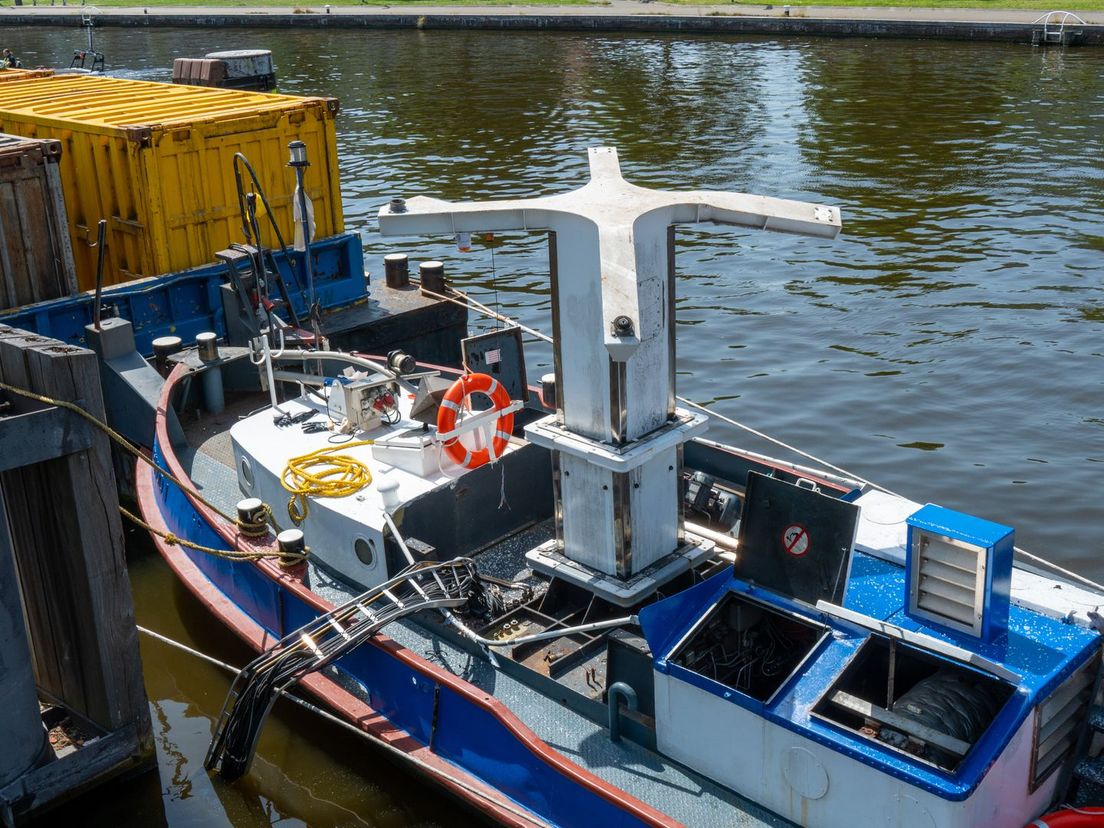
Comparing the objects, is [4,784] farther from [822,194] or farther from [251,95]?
[822,194]

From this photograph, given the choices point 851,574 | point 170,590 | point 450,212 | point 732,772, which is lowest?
point 170,590

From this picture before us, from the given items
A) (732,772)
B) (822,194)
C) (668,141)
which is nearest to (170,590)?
(732,772)

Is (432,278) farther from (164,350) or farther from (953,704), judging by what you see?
(953,704)

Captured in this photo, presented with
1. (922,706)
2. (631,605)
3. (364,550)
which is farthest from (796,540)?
(364,550)

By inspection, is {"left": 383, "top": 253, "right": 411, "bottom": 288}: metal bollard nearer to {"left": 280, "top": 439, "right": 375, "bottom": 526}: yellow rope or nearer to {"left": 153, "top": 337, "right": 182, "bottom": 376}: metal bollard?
{"left": 153, "top": 337, "right": 182, "bottom": 376}: metal bollard

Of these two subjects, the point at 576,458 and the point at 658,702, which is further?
the point at 576,458

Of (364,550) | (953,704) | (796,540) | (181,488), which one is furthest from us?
(181,488)

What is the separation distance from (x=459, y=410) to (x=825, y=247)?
16.0 meters

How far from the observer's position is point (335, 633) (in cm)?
948

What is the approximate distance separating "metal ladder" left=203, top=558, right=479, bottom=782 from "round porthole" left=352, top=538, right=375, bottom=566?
0.43m

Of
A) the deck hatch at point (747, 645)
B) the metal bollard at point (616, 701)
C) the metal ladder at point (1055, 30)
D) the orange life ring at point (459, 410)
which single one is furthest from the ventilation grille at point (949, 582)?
the metal ladder at point (1055, 30)

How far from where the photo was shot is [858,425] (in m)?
17.2

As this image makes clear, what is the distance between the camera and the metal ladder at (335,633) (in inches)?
355

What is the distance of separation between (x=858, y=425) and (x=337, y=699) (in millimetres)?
9895
